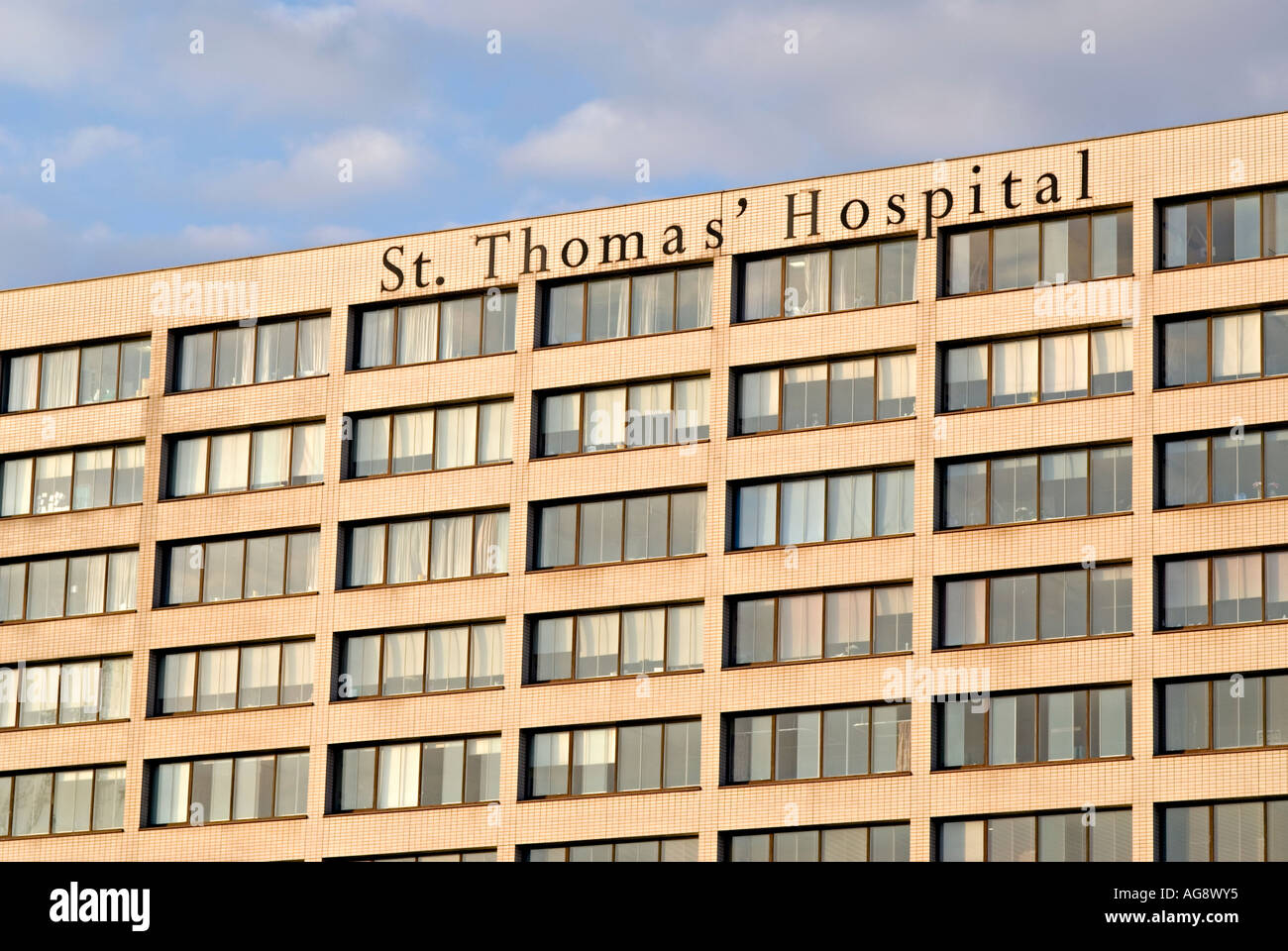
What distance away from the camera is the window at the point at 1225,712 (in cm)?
5391

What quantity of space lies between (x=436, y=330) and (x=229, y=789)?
594 inches

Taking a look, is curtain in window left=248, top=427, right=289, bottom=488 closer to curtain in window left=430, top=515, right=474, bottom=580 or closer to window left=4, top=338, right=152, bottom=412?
window left=4, top=338, right=152, bottom=412

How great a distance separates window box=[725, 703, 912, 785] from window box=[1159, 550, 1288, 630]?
296 inches

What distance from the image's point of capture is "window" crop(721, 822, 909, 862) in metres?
56.8

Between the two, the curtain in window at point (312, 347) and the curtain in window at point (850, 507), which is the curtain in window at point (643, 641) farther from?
the curtain in window at point (312, 347)

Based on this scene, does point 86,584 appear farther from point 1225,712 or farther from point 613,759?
point 1225,712

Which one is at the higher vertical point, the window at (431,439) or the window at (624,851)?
the window at (431,439)

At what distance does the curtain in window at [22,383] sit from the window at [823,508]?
2440 cm

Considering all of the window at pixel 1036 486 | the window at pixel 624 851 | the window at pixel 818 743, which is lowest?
the window at pixel 624 851

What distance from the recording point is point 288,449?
66438 mm

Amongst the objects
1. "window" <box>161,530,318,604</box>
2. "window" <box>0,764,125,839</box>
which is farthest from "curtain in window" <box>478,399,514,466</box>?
"window" <box>0,764,125,839</box>

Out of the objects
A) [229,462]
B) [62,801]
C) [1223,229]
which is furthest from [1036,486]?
[62,801]

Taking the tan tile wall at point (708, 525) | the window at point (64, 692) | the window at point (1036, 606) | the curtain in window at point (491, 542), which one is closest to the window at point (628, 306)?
the tan tile wall at point (708, 525)
